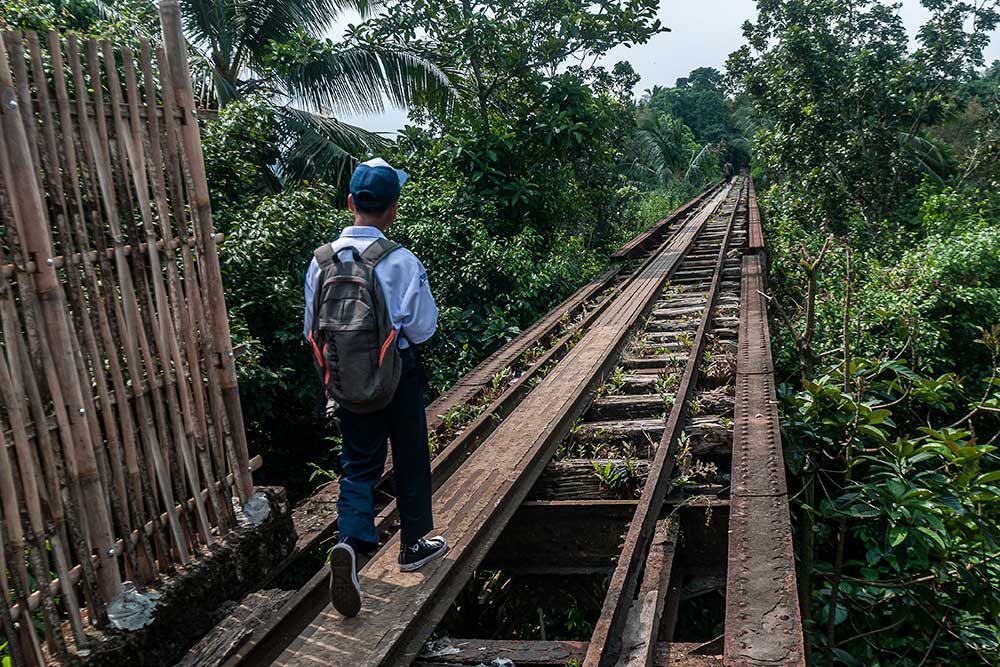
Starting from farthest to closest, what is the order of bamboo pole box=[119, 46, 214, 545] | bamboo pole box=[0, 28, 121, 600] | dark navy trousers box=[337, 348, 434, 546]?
dark navy trousers box=[337, 348, 434, 546], bamboo pole box=[119, 46, 214, 545], bamboo pole box=[0, 28, 121, 600]

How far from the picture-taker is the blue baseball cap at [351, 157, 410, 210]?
297 centimetres

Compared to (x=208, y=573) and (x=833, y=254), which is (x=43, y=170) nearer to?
(x=208, y=573)

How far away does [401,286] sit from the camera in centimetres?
291

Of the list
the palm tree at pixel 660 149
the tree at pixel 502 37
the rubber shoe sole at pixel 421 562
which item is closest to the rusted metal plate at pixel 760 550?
the rubber shoe sole at pixel 421 562

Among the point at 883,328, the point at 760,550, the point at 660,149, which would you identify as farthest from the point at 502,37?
the point at 660,149

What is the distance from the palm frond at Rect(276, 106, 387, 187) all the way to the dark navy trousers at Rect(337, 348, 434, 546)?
10148 mm

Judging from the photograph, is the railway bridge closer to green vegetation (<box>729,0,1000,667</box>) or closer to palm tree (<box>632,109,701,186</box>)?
green vegetation (<box>729,0,1000,667</box>)

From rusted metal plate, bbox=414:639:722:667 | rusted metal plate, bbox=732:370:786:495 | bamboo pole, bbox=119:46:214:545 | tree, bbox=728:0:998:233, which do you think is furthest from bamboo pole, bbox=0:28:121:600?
tree, bbox=728:0:998:233

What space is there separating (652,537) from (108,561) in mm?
2187

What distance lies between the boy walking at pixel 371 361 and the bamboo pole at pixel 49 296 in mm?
819

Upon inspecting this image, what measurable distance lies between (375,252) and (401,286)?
0.16m

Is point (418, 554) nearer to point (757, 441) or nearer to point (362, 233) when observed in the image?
point (362, 233)

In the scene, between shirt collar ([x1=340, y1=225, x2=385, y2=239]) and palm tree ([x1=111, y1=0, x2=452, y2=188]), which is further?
palm tree ([x1=111, y1=0, x2=452, y2=188])

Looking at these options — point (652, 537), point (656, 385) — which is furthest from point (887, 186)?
point (652, 537)
